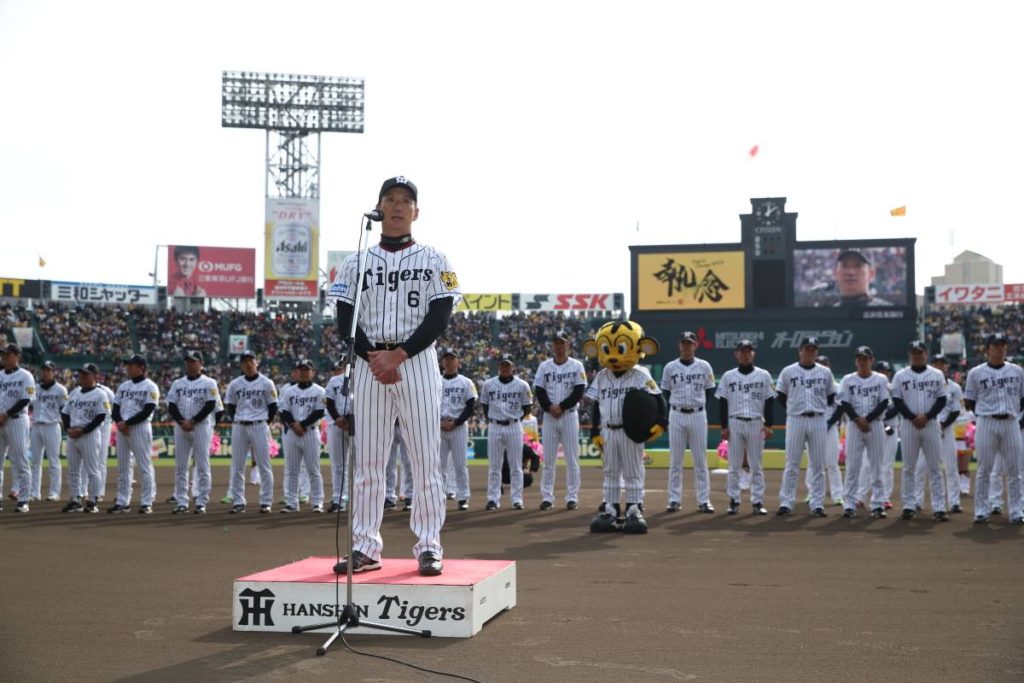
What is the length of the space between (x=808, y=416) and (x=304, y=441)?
7.27 metres

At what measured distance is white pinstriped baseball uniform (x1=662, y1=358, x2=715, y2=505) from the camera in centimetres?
1459

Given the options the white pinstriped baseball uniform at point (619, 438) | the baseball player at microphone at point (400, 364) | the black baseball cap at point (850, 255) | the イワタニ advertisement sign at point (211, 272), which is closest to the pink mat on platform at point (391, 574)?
the baseball player at microphone at point (400, 364)

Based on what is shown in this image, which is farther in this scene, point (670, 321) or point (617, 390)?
point (670, 321)

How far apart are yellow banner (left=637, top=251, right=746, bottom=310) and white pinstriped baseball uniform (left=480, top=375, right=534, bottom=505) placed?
21.6 metres

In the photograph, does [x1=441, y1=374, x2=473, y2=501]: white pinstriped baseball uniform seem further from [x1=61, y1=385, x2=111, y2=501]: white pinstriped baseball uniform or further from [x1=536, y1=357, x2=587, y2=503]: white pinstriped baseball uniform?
[x1=61, y1=385, x2=111, y2=501]: white pinstriped baseball uniform

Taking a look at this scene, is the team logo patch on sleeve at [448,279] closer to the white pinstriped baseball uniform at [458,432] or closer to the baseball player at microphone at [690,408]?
the baseball player at microphone at [690,408]

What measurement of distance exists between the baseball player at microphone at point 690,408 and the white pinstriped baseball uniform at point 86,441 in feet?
27.0

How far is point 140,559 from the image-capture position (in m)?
9.74

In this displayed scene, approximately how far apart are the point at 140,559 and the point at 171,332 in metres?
43.5

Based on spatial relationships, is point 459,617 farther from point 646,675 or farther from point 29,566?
point 29,566

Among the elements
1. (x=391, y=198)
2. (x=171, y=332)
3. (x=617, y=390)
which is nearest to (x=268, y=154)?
(x=171, y=332)

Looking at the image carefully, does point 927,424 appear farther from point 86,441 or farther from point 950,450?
point 86,441

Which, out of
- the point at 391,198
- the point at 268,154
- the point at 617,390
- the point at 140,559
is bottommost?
the point at 140,559

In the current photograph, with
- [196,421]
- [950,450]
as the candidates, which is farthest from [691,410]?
[196,421]
